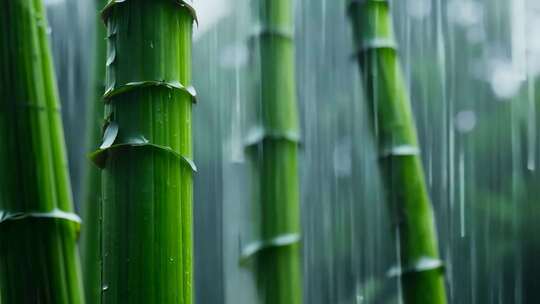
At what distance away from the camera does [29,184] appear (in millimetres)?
619

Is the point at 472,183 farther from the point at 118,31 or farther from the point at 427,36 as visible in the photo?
the point at 118,31

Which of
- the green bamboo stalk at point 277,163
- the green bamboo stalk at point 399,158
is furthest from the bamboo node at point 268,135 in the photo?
the green bamboo stalk at point 399,158

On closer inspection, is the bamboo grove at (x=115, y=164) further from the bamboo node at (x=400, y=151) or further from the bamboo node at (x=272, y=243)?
the bamboo node at (x=400, y=151)

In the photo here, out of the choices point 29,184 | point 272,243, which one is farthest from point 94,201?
point 29,184

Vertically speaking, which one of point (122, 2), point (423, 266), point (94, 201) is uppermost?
point (122, 2)

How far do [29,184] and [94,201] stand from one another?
0.36 meters

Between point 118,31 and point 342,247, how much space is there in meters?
Answer: 2.90

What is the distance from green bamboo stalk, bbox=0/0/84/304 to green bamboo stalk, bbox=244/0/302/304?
365 millimetres

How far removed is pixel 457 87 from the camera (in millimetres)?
3693

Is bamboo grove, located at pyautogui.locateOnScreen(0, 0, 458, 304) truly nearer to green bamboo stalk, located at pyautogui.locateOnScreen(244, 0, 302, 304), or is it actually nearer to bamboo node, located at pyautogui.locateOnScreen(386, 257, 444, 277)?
green bamboo stalk, located at pyautogui.locateOnScreen(244, 0, 302, 304)

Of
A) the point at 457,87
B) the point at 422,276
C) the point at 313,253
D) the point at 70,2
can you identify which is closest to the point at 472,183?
the point at 457,87

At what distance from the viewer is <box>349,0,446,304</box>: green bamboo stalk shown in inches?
39.8

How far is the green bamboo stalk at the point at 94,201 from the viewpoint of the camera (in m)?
0.96

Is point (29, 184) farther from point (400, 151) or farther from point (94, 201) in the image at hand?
point (400, 151)
